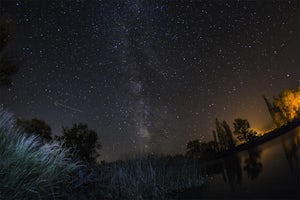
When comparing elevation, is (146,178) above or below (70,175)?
above

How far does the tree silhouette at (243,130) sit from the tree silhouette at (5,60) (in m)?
35.4

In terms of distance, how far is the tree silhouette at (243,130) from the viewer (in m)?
44.0

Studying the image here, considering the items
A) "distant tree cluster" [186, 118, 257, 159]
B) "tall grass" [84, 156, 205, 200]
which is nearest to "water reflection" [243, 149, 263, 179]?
"tall grass" [84, 156, 205, 200]

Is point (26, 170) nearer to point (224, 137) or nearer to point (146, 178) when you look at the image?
point (146, 178)

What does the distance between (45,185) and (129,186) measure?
16.2 feet

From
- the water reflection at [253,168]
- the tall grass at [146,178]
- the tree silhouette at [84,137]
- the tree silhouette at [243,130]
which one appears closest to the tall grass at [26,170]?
the tall grass at [146,178]

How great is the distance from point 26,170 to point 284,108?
40412mm

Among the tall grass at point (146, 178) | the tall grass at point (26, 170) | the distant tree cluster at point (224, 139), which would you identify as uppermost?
the distant tree cluster at point (224, 139)

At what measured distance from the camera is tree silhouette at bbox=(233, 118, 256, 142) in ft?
144

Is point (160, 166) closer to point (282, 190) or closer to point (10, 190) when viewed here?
point (282, 190)

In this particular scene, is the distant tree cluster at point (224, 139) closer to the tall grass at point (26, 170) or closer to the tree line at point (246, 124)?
the tree line at point (246, 124)

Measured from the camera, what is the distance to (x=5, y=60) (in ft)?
43.5

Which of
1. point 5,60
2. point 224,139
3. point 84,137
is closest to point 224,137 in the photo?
point 224,139

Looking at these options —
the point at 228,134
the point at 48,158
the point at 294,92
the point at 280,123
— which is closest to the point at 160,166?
the point at 48,158
